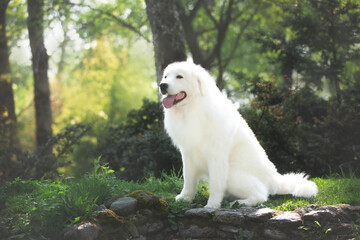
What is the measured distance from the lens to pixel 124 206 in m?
4.13

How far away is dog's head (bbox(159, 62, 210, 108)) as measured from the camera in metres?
4.63

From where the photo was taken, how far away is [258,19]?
55.4 feet

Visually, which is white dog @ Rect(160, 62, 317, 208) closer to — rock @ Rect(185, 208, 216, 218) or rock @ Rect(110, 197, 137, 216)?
rock @ Rect(185, 208, 216, 218)

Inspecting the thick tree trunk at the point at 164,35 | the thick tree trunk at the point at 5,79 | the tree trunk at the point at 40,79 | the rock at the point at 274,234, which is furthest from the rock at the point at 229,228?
the tree trunk at the point at 40,79

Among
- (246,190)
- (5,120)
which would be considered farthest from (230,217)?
(5,120)

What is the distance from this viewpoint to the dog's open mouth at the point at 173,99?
4637mm

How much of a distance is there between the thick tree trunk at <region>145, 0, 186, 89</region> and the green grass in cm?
315

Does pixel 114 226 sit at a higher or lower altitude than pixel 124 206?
lower

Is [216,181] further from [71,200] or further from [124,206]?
[71,200]

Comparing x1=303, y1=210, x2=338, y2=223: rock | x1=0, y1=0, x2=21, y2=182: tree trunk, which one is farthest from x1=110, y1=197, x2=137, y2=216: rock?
x1=0, y1=0, x2=21, y2=182: tree trunk

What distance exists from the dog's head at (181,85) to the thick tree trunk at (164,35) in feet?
10.7

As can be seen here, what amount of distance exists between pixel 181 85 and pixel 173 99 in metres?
0.21

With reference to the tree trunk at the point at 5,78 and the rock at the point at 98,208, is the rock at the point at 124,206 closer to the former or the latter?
the rock at the point at 98,208

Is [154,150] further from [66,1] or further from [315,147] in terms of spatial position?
[66,1]
